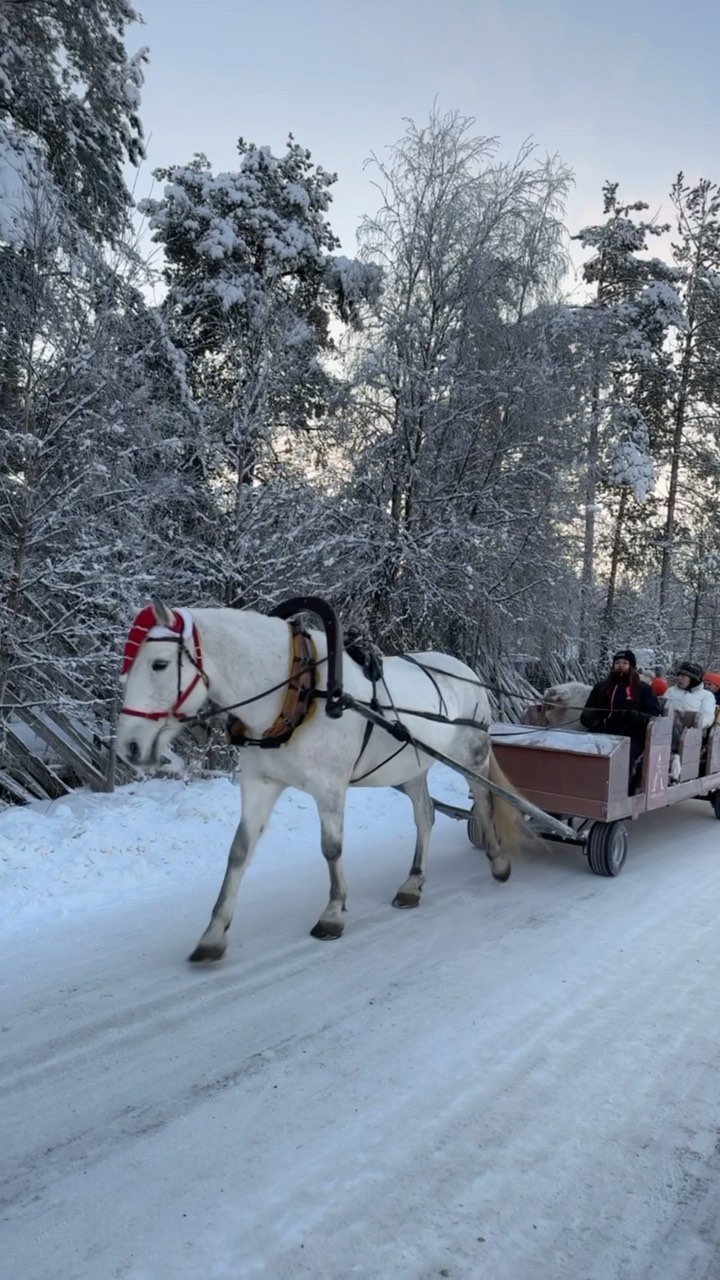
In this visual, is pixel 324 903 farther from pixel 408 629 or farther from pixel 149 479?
pixel 408 629

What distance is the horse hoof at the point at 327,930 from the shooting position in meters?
4.22

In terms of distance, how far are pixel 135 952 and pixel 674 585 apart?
1691cm

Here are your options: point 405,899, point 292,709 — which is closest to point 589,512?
point 405,899

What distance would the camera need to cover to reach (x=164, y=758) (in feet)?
12.2

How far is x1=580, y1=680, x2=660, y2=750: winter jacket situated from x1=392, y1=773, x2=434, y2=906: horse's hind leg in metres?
1.76

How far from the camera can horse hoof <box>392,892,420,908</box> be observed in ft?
15.9

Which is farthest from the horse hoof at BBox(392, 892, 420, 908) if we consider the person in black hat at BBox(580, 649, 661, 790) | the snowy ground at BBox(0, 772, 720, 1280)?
the person in black hat at BBox(580, 649, 661, 790)

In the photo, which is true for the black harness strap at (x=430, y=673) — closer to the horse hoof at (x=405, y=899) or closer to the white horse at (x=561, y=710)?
the horse hoof at (x=405, y=899)

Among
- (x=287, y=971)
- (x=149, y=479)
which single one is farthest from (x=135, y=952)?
(x=149, y=479)

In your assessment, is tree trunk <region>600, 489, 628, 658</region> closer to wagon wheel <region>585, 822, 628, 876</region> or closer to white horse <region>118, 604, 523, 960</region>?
wagon wheel <region>585, 822, 628, 876</region>

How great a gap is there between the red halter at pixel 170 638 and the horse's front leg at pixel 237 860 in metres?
0.67

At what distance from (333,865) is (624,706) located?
139 inches

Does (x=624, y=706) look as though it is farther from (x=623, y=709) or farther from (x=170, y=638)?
(x=170, y=638)

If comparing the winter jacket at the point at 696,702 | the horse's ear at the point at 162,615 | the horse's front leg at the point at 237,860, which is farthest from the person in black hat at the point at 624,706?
the horse's ear at the point at 162,615
